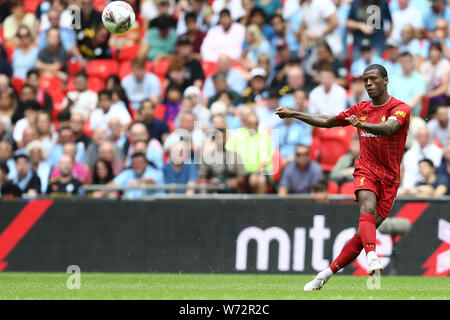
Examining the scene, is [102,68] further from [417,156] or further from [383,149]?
[383,149]

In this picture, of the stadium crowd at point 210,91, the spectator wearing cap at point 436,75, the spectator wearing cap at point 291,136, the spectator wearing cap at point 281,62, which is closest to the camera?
the stadium crowd at point 210,91

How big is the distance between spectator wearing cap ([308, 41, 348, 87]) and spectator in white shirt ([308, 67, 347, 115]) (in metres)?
0.73

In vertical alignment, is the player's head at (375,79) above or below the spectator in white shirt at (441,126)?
above

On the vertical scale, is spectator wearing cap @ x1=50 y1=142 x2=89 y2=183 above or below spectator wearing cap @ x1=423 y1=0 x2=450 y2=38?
below

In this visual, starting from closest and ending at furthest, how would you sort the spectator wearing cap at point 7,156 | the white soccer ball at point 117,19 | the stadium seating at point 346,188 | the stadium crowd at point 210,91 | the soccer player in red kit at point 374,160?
the soccer player in red kit at point 374,160, the white soccer ball at point 117,19, the stadium seating at point 346,188, the stadium crowd at point 210,91, the spectator wearing cap at point 7,156

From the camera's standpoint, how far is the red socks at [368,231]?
10.2 meters

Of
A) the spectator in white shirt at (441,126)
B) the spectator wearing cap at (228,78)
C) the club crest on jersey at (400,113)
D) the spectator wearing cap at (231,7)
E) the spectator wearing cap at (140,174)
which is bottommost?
the spectator wearing cap at (140,174)

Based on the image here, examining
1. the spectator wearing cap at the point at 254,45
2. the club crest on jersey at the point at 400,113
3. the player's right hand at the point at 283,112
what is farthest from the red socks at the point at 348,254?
the spectator wearing cap at the point at 254,45

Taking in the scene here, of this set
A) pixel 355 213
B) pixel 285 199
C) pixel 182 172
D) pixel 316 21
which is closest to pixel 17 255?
pixel 182 172

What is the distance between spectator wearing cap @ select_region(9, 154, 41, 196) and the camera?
1712 centimetres

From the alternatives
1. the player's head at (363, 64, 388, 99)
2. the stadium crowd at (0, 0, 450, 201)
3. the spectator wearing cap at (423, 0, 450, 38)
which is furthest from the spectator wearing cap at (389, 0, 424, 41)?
the player's head at (363, 64, 388, 99)

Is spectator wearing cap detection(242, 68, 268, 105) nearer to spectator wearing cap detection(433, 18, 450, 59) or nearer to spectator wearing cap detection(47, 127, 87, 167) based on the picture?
spectator wearing cap detection(47, 127, 87, 167)

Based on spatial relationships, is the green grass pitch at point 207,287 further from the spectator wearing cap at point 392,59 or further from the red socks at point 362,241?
the spectator wearing cap at point 392,59

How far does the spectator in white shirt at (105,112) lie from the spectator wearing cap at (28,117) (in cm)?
111
